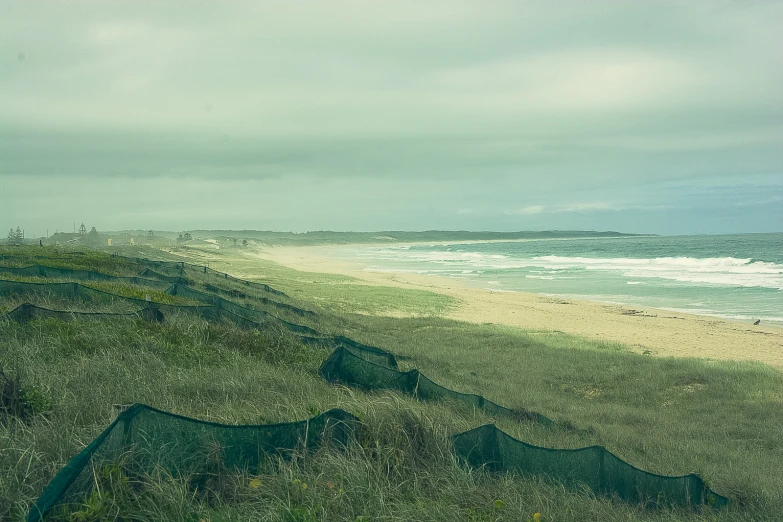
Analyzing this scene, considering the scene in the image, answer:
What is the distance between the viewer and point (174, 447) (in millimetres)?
4648

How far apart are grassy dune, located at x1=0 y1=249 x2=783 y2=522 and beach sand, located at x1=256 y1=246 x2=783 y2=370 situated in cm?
459

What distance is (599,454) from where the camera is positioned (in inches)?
253

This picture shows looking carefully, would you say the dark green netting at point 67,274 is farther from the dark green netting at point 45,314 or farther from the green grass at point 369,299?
the green grass at point 369,299

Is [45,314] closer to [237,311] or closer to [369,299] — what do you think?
[237,311]

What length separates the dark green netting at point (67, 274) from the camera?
1540 centimetres

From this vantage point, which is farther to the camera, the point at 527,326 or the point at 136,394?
the point at 527,326

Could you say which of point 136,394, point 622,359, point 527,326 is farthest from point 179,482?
point 527,326

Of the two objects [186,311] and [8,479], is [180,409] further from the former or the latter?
[186,311]

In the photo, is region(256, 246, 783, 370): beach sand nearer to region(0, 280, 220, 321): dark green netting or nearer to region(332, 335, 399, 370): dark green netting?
region(332, 335, 399, 370): dark green netting

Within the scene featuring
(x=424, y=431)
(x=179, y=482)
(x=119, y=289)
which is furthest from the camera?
(x=119, y=289)

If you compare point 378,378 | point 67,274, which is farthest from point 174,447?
point 67,274

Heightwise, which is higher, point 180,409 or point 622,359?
point 180,409

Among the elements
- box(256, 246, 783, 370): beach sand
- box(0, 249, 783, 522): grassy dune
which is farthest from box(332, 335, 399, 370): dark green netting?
box(256, 246, 783, 370): beach sand

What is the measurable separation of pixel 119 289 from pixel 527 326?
51.2ft
